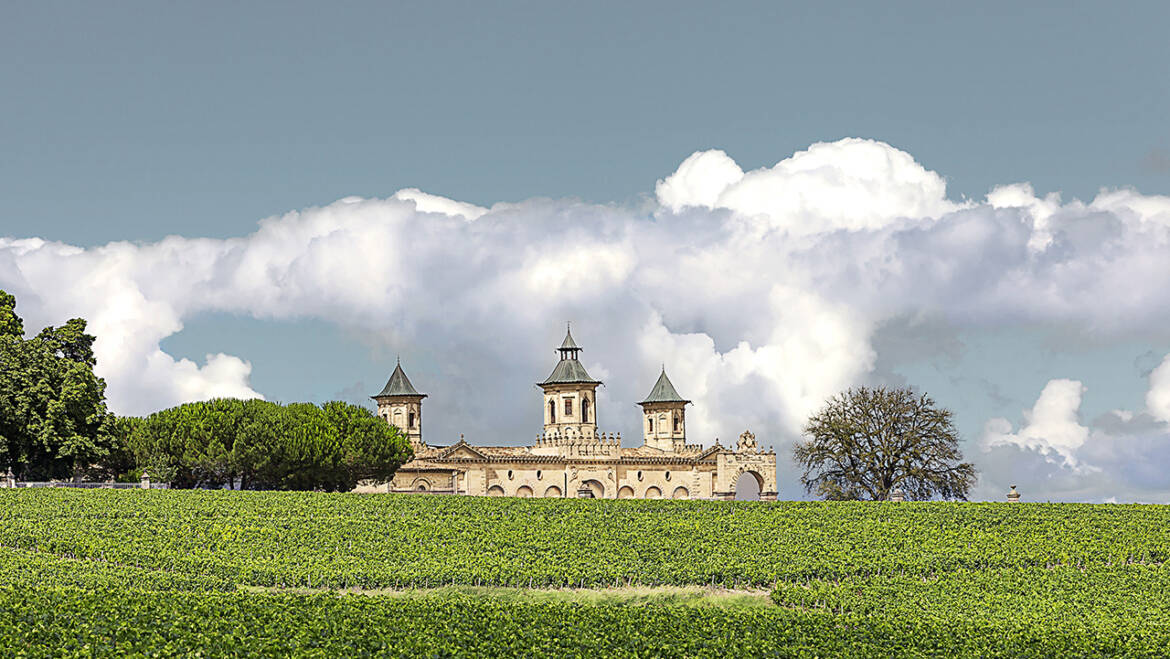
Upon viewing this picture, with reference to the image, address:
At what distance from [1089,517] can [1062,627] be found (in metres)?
21.4

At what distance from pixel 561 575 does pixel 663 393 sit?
78.1 metres

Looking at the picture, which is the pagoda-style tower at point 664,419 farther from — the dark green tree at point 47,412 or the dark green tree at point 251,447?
the dark green tree at point 47,412

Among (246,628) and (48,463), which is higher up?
(48,463)

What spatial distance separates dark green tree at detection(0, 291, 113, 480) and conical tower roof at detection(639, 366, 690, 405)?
63.7 m

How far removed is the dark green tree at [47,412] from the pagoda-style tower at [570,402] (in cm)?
5701

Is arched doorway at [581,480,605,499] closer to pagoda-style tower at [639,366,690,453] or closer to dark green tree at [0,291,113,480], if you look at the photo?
pagoda-style tower at [639,366,690,453]

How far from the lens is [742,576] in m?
35.8

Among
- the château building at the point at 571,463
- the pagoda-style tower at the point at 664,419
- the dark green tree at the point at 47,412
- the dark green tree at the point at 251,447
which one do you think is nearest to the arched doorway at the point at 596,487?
the château building at the point at 571,463

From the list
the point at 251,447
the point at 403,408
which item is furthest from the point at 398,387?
the point at 251,447

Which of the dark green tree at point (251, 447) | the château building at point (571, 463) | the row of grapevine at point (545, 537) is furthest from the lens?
the château building at point (571, 463)

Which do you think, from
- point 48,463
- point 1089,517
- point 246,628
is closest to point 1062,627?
point 246,628

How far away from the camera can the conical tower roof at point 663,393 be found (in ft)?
367

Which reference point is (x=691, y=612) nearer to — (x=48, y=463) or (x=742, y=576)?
(x=742, y=576)

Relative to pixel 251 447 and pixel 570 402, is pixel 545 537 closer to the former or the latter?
pixel 251 447
